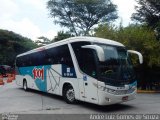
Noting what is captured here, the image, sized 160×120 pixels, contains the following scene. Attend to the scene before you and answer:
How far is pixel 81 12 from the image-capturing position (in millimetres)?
44438

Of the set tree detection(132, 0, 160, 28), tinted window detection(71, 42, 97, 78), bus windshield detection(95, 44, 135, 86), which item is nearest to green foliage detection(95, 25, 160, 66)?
tree detection(132, 0, 160, 28)

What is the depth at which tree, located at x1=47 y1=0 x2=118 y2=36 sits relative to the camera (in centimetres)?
4403

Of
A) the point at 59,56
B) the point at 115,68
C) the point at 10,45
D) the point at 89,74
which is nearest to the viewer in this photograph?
the point at 115,68

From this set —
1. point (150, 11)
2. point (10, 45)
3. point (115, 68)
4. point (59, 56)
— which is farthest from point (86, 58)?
point (10, 45)

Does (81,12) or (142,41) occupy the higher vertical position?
(81,12)

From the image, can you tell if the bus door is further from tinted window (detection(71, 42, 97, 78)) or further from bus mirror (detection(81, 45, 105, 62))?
bus mirror (detection(81, 45, 105, 62))

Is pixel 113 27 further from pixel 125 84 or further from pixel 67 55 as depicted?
pixel 125 84

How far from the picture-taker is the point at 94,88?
34.8 feet

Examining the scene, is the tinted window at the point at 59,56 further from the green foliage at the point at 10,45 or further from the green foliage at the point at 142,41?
the green foliage at the point at 10,45

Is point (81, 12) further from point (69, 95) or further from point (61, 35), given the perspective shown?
point (69, 95)

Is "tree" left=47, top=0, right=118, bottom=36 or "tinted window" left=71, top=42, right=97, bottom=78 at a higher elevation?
"tree" left=47, top=0, right=118, bottom=36

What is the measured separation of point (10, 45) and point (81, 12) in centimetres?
1799

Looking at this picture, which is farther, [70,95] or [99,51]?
[70,95]

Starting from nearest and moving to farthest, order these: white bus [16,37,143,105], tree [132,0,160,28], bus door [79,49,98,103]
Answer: white bus [16,37,143,105] < bus door [79,49,98,103] < tree [132,0,160,28]
